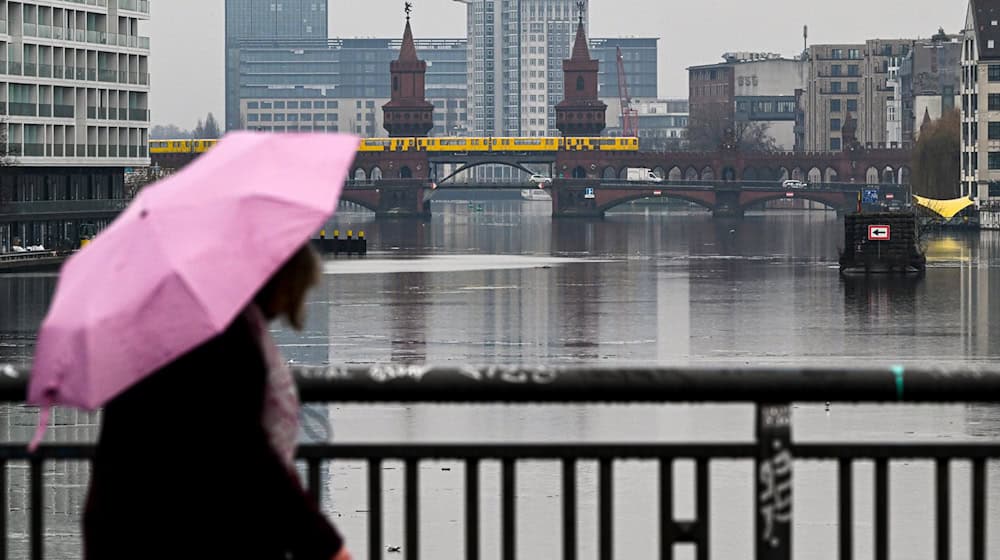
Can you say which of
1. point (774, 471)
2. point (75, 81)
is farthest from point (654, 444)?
point (75, 81)

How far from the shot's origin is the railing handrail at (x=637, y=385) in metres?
6.50

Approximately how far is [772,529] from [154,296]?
2.24 m

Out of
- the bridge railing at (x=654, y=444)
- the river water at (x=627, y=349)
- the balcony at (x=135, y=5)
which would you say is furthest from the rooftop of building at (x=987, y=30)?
the bridge railing at (x=654, y=444)

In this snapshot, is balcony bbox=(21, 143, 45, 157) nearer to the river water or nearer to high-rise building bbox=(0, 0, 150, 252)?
high-rise building bbox=(0, 0, 150, 252)

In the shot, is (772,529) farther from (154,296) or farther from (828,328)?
(828,328)

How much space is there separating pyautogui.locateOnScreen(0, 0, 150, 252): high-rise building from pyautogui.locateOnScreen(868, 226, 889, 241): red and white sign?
146 ft

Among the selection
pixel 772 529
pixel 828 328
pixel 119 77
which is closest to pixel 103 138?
pixel 119 77

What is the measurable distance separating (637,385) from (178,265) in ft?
5.36

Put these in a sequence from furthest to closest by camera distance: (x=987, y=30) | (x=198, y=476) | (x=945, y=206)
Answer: (x=987, y=30) → (x=945, y=206) → (x=198, y=476)

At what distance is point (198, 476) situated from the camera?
5.46 m

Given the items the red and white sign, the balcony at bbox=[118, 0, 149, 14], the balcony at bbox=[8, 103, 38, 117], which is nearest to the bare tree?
the red and white sign

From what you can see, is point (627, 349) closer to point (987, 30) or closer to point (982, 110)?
point (982, 110)

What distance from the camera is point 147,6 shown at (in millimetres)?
132125

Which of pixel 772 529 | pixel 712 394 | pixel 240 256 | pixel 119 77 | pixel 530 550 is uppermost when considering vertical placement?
pixel 119 77
